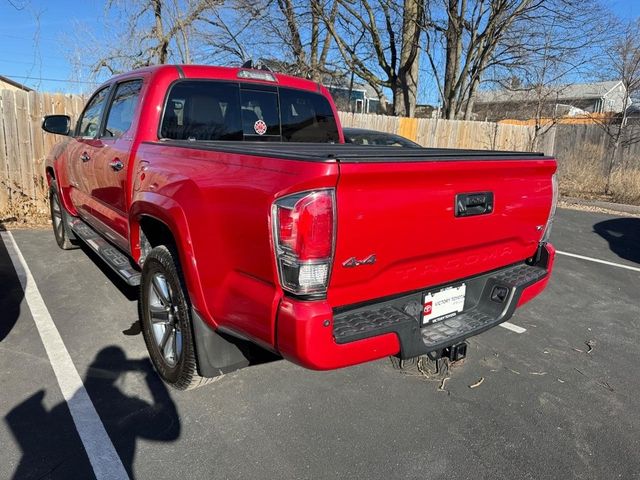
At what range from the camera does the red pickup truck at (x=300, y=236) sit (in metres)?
1.98

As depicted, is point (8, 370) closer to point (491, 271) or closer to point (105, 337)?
point (105, 337)

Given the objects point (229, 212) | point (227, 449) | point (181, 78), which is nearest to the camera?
point (229, 212)

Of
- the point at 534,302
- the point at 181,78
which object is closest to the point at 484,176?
the point at 181,78

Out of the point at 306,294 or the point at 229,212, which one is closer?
the point at 306,294

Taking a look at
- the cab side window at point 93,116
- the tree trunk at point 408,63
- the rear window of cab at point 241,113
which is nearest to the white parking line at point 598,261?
the rear window of cab at point 241,113

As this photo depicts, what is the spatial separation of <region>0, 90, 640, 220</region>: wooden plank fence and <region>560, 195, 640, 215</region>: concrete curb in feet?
3.07

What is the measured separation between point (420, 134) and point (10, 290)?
498 inches

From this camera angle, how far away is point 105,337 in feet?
12.2

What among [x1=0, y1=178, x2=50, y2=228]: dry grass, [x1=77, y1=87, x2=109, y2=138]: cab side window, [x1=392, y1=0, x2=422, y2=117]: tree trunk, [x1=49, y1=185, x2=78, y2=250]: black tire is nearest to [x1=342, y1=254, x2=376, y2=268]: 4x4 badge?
[x1=77, y1=87, x2=109, y2=138]: cab side window

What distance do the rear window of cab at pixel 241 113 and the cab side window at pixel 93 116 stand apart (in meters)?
1.40

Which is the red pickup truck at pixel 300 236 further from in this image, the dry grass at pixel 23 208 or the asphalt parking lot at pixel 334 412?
the dry grass at pixel 23 208

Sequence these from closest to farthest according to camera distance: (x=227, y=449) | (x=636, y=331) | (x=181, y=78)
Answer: (x=227, y=449) → (x=181, y=78) → (x=636, y=331)

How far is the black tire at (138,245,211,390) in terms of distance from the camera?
2686mm

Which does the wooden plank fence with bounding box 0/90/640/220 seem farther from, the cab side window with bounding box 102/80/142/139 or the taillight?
the taillight
